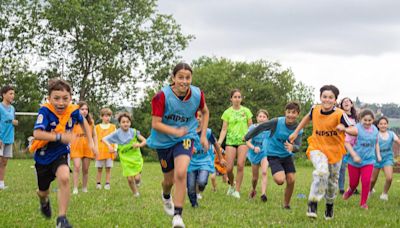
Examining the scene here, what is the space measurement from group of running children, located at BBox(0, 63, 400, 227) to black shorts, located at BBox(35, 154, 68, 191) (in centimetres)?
1

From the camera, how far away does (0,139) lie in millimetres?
12773

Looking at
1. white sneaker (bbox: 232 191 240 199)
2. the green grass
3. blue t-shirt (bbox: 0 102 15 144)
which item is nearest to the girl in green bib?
the green grass

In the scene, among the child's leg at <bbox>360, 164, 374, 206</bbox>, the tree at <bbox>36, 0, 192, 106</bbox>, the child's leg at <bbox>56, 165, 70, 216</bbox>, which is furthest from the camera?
the tree at <bbox>36, 0, 192, 106</bbox>

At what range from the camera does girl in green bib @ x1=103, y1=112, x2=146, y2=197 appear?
11.6 meters

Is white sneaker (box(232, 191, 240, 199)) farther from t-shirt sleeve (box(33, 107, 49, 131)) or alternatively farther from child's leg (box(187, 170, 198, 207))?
t-shirt sleeve (box(33, 107, 49, 131))

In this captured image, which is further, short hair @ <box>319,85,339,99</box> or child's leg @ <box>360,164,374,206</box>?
child's leg @ <box>360,164,374,206</box>

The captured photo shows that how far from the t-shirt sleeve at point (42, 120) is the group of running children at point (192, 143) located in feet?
0.04

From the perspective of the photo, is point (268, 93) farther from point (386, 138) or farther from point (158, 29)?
point (386, 138)

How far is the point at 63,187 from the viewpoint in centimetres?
669

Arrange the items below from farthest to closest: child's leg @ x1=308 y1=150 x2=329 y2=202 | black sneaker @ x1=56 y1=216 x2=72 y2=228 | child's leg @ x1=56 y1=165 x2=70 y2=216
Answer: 1. child's leg @ x1=308 y1=150 x2=329 y2=202
2. child's leg @ x1=56 y1=165 x2=70 y2=216
3. black sneaker @ x1=56 y1=216 x2=72 y2=228

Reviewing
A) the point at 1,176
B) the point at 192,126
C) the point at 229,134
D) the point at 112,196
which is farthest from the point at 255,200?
the point at 1,176

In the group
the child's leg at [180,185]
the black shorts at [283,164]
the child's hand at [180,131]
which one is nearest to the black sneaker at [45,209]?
the child's leg at [180,185]

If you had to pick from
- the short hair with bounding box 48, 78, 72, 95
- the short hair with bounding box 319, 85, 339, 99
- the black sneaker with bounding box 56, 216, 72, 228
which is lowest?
the black sneaker with bounding box 56, 216, 72, 228

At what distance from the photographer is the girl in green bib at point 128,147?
11594 millimetres
